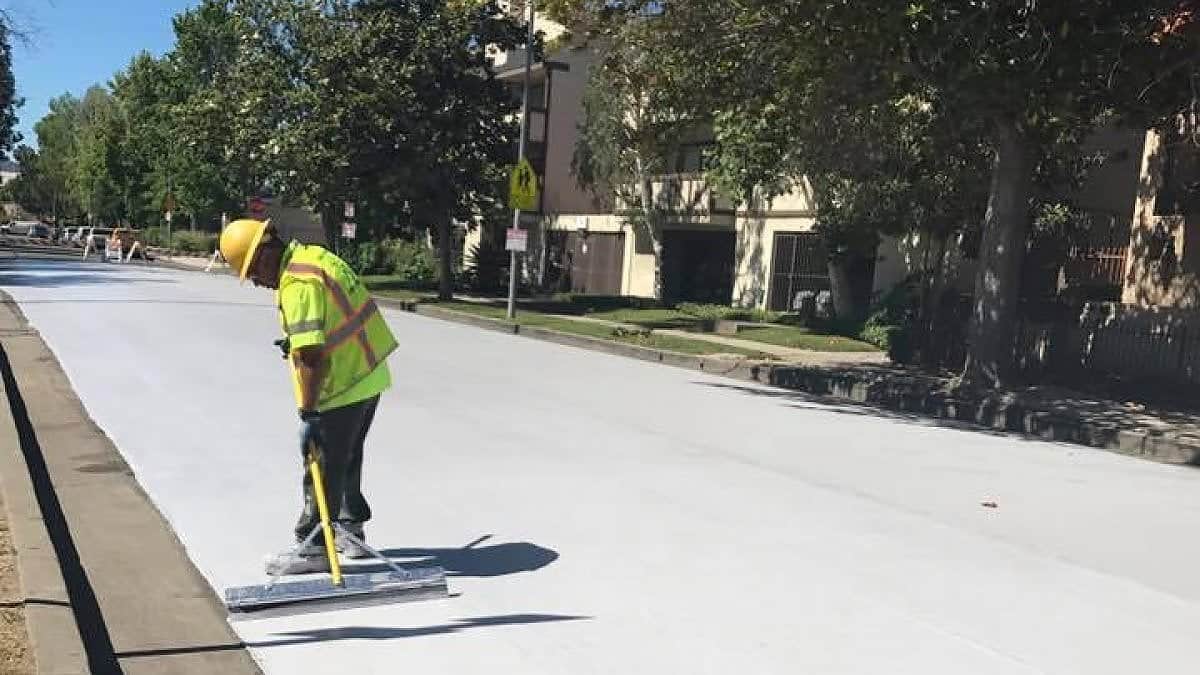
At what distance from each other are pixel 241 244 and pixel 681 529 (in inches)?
125

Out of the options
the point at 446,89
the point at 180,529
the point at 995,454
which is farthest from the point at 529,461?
the point at 446,89

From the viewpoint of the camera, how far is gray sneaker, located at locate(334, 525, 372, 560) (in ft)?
17.1

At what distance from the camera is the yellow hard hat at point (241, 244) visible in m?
4.74

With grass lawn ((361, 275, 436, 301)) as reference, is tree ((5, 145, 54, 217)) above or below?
above

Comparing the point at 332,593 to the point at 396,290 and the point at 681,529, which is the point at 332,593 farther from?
the point at 396,290

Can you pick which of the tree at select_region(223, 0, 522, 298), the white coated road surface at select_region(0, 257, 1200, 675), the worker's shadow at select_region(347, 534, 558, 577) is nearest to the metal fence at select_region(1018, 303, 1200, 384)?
the white coated road surface at select_region(0, 257, 1200, 675)

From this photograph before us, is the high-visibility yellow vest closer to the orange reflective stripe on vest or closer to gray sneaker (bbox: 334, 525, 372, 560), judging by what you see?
the orange reflective stripe on vest

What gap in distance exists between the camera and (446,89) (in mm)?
30250

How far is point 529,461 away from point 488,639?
12.8 feet

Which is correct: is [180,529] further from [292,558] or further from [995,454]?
[995,454]

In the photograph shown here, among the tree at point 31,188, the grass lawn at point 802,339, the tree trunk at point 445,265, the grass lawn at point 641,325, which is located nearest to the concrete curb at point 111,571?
the grass lawn at point 641,325

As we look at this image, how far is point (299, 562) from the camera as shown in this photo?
5.03 meters

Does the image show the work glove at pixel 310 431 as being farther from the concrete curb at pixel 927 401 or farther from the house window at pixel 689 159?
the house window at pixel 689 159

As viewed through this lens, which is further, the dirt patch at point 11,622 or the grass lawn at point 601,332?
the grass lawn at point 601,332
